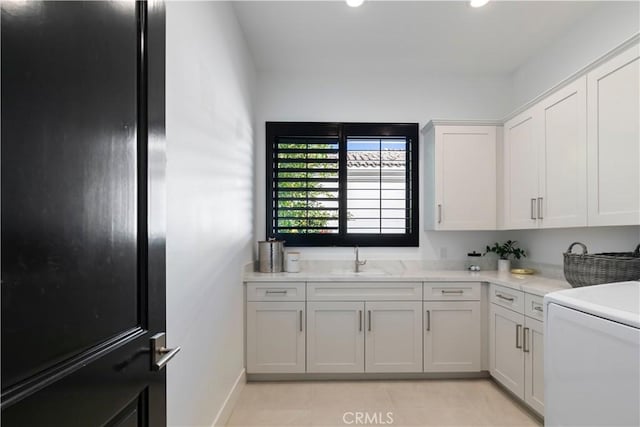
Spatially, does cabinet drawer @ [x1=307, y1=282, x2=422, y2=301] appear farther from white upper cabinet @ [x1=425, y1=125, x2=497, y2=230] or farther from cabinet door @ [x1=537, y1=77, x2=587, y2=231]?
cabinet door @ [x1=537, y1=77, x2=587, y2=231]

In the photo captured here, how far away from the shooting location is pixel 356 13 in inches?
97.1

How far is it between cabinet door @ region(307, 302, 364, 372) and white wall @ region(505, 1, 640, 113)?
2.42 m

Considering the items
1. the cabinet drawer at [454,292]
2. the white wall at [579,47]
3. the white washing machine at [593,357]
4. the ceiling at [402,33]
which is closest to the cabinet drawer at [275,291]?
the cabinet drawer at [454,292]

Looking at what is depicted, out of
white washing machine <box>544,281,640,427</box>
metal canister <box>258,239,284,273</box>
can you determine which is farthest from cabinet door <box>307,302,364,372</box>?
white washing machine <box>544,281,640,427</box>

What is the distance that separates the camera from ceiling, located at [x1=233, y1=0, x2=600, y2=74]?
2410mm

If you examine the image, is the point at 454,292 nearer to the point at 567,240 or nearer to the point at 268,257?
the point at 567,240

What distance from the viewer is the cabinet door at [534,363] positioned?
2176mm

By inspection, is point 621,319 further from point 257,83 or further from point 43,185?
point 257,83

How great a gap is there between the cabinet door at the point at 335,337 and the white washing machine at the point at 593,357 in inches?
63.9

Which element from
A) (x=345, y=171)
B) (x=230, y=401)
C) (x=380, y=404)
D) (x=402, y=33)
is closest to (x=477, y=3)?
(x=402, y=33)

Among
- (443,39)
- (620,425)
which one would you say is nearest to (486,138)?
(443,39)

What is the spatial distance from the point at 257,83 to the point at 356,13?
128 centimetres

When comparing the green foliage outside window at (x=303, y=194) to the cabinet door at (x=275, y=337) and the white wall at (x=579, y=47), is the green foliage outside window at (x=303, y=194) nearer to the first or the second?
the cabinet door at (x=275, y=337)

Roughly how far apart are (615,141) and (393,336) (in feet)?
6.43
